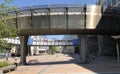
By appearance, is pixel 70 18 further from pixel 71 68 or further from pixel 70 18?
pixel 71 68

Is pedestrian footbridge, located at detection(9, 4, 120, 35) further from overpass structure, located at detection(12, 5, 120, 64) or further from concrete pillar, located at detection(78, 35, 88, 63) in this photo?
concrete pillar, located at detection(78, 35, 88, 63)

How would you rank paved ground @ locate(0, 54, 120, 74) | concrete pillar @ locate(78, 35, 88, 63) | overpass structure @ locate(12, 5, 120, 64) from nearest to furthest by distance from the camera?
paved ground @ locate(0, 54, 120, 74)
overpass structure @ locate(12, 5, 120, 64)
concrete pillar @ locate(78, 35, 88, 63)

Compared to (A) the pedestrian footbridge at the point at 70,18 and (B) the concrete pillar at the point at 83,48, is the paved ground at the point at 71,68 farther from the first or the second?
(A) the pedestrian footbridge at the point at 70,18

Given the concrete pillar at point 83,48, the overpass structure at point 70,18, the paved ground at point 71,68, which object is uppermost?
the overpass structure at point 70,18

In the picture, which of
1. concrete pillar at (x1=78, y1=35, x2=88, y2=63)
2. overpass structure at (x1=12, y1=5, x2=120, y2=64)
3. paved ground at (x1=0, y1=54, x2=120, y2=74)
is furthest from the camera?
concrete pillar at (x1=78, y1=35, x2=88, y2=63)

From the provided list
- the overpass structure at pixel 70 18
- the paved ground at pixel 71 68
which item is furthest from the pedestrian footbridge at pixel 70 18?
the paved ground at pixel 71 68

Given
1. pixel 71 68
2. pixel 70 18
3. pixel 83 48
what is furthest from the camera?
pixel 83 48

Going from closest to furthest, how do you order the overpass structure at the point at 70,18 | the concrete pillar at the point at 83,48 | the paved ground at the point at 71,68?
the paved ground at the point at 71,68 < the overpass structure at the point at 70,18 < the concrete pillar at the point at 83,48

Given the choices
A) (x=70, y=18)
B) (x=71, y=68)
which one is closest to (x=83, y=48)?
(x=70, y=18)

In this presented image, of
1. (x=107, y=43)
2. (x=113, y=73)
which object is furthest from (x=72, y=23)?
(x=107, y=43)

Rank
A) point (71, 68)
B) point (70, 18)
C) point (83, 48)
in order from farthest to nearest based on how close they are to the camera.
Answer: point (83, 48)
point (70, 18)
point (71, 68)

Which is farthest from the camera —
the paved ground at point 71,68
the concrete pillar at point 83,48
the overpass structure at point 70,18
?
the concrete pillar at point 83,48

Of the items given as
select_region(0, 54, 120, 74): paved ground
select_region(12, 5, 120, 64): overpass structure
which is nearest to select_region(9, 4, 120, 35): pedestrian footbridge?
select_region(12, 5, 120, 64): overpass structure

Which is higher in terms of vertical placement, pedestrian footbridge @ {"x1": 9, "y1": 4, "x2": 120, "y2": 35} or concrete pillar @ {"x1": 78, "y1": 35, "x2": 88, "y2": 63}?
pedestrian footbridge @ {"x1": 9, "y1": 4, "x2": 120, "y2": 35}
